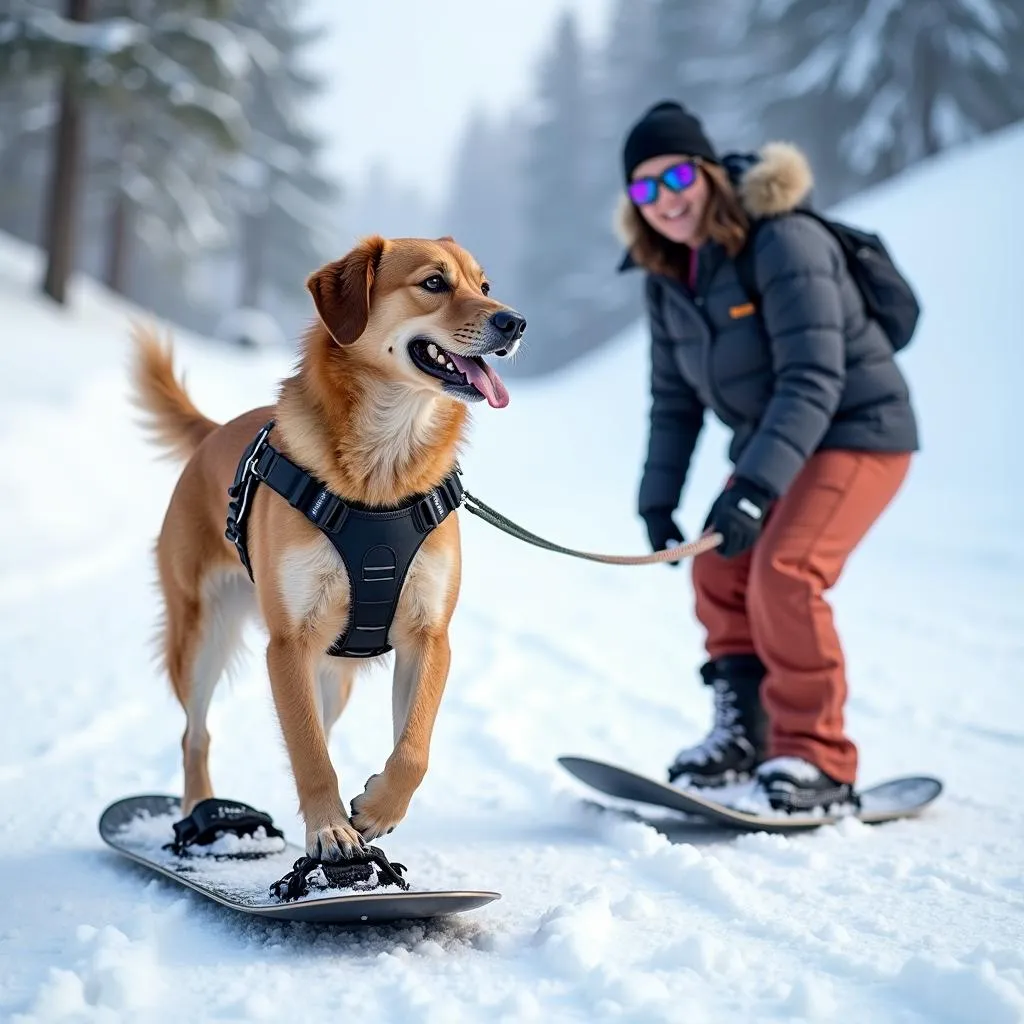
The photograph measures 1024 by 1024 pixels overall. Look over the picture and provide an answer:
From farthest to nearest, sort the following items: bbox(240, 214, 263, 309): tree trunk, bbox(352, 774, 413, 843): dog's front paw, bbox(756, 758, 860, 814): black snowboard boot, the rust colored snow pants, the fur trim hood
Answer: bbox(240, 214, 263, 309): tree trunk
the fur trim hood
the rust colored snow pants
bbox(756, 758, 860, 814): black snowboard boot
bbox(352, 774, 413, 843): dog's front paw

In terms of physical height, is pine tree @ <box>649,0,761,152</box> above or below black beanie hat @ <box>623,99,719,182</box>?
above

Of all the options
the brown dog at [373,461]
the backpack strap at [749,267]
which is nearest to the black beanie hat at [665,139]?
the backpack strap at [749,267]

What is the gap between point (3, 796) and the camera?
349 centimetres

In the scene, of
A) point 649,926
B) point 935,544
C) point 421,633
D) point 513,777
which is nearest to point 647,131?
point 421,633

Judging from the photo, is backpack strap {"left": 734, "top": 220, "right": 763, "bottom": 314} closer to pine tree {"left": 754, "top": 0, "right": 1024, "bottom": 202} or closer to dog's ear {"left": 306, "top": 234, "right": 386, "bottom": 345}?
dog's ear {"left": 306, "top": 234, "right": 386, "bottom": 345}

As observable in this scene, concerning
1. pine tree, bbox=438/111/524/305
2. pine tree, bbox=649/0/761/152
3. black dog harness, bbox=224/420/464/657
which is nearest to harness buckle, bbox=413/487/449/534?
black dog harness, bbox=224/420/464/657

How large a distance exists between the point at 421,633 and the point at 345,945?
77 cm

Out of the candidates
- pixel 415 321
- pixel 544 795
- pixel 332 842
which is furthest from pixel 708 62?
pixel 332 842

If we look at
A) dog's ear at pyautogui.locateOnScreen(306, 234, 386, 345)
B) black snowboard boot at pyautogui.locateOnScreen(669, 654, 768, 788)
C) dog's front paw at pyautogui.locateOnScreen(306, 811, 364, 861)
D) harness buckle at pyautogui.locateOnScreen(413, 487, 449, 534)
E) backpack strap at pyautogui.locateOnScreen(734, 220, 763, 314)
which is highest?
backpack strap at pyautogui.locateOnScreen(734, 220, 763, 314)

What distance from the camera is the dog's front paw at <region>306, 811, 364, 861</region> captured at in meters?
2.42

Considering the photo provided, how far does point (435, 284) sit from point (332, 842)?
148 cm

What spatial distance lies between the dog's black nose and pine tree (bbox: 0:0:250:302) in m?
14.3

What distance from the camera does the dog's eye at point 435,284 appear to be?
9.77 feet

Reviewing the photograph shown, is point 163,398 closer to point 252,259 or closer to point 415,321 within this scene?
point 415,321
